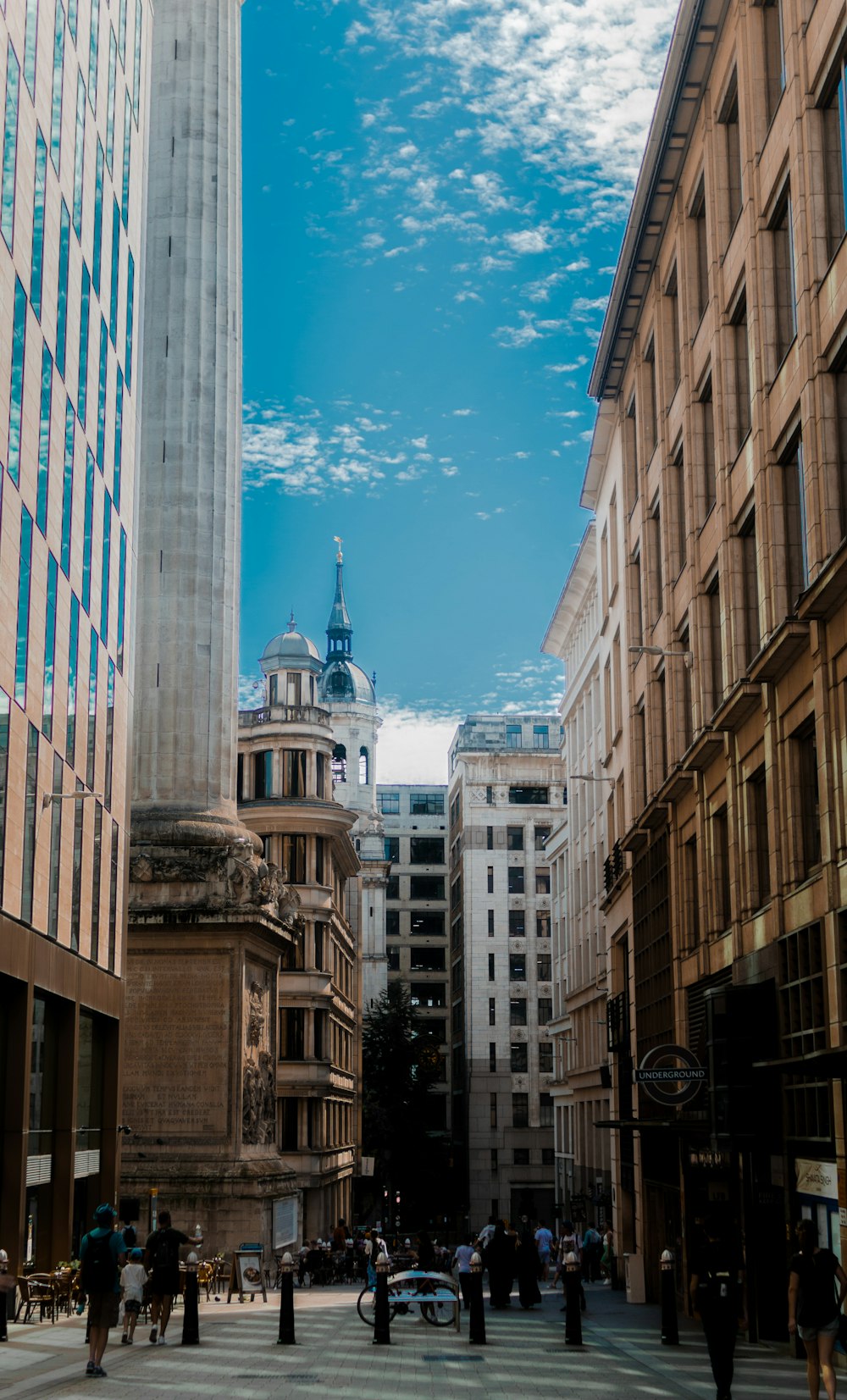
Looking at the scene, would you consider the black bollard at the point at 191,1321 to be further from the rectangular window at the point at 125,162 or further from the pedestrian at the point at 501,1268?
the rectangular window at the point at 125,162

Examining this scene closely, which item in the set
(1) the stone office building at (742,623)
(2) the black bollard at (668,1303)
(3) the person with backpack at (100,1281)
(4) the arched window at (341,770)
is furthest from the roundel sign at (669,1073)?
(4) the arched window at (341,770)

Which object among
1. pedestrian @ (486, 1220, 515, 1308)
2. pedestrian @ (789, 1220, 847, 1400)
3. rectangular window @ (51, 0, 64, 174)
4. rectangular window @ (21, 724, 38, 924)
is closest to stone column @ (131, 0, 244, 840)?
pedestrian @ (486, 1220, 515, 1308)

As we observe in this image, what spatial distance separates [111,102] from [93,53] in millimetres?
2537

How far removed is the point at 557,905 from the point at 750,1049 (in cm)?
5247

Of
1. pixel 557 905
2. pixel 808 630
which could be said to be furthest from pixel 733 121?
pixel 557 905

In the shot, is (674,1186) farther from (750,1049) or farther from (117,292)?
(117,292)

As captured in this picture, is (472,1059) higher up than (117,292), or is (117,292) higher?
(117,292)

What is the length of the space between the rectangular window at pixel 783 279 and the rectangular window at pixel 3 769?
13.4m

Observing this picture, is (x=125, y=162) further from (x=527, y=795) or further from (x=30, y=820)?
(x=527, y=795)

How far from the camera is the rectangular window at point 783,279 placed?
82.8 ft

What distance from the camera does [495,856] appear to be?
11575 cm

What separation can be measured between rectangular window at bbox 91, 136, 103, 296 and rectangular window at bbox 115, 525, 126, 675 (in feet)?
20.2

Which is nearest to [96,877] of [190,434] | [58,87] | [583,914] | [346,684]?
[58,87]

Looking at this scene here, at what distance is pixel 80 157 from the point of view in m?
34.2
